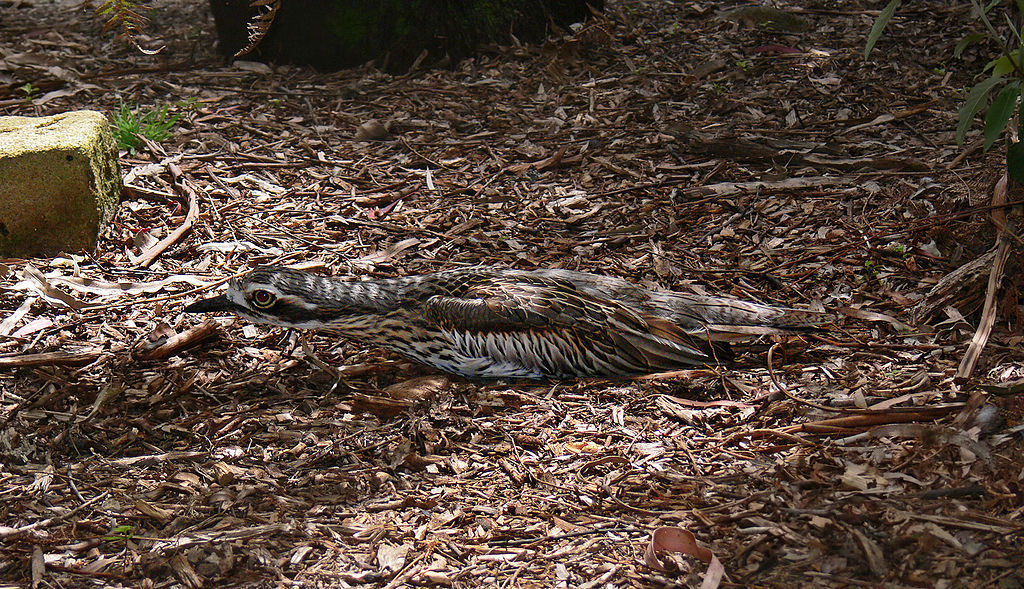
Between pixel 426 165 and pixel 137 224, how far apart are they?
1.68m

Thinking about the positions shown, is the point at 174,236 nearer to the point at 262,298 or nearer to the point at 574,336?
the point at 262,298

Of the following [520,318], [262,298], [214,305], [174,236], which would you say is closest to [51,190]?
[174,236]

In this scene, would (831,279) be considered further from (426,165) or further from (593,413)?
(426,165)

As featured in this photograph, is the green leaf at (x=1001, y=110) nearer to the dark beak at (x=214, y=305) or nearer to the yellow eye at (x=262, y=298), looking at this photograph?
the yellow eye at (x=262, y=298)

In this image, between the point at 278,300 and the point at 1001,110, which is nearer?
the point at 1001,110

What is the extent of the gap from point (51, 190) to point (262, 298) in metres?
1.50

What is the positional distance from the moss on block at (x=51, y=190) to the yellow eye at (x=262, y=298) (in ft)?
4.39

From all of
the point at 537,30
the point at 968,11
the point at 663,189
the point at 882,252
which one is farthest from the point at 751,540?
the point at 968,11

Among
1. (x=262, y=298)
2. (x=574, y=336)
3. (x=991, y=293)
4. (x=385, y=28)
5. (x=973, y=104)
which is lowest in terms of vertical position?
(x=574, y=336)

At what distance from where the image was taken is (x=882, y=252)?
442cm

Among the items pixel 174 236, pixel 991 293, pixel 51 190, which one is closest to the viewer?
pixel 991 293

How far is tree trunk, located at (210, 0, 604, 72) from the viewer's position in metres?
6.59

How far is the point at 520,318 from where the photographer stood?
3.95 meters

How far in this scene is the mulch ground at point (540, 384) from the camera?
2934 mm
